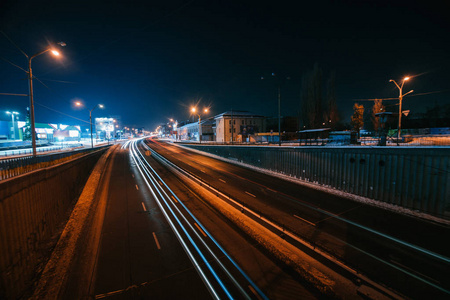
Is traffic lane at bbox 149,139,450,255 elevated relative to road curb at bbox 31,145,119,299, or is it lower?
elevated

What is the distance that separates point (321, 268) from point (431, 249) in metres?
4.69

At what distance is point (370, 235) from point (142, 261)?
959 cm

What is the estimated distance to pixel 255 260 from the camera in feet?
22.0

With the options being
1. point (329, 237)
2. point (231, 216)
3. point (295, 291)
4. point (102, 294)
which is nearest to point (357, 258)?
point (329, 237)

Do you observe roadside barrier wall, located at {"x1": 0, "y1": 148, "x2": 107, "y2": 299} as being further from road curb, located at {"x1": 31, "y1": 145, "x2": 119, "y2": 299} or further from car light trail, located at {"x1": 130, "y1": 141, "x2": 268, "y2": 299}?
car light trail, located at {"x1": 130, "y1": 141, "x2": 268, "y2": 299}

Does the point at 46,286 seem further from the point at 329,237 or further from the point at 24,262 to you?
the point at 329,237

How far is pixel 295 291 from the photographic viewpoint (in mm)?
5375

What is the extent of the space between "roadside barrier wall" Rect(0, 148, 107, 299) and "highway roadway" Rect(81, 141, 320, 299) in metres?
1.93

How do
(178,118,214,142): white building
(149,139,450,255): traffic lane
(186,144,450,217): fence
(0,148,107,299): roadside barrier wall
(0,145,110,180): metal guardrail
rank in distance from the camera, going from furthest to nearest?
(178,118,214,142): white building
(186,144,450,217): fence
(149,139,450,255): traffic lane
(0,145,110,180): metal guardrail
(0,148,107,299): roadside barrier wall

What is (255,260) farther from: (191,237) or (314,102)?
(314,102)

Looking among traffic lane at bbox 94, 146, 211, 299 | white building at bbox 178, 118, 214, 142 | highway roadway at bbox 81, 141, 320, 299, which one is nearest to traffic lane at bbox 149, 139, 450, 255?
highway roadway at bbox 81, 141, 320, 299

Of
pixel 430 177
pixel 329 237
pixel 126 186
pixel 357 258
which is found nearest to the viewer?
pixel 357 258

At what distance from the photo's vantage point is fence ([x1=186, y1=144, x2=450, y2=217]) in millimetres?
9586

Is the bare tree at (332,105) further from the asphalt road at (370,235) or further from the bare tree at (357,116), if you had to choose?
the asphalt road at (370,235)
